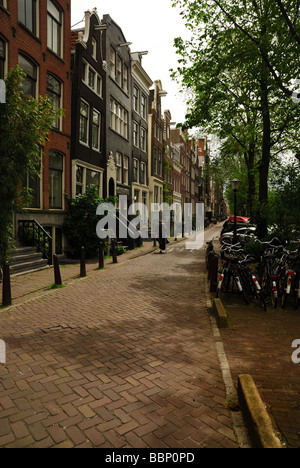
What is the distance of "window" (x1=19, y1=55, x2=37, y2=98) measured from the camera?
41.1 feet

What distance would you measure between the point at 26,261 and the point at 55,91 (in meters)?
8.25

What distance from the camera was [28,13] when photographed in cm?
1296

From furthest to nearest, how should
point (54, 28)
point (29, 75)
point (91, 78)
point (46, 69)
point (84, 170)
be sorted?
1. point (91, 78)
2. point (84, 170)
3. point (54, 28)
4. point (46, 69)
5. point (29, 75)

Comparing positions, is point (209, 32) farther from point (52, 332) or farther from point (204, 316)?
point (52, 332)

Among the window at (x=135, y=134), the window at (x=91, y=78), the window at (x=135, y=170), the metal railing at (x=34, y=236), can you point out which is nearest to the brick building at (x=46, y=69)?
the metal railing at (x=34, y=236)

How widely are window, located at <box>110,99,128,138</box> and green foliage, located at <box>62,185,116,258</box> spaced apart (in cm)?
820

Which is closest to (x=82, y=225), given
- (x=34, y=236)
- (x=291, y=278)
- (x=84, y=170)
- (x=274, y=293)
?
(x=34, y=236)

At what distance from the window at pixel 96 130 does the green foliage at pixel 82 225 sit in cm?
480

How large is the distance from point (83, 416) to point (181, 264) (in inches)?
439

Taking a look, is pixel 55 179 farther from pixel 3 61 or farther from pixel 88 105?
pixel 88 105

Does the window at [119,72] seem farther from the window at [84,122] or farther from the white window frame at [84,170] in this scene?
the white window frame at [84,170]

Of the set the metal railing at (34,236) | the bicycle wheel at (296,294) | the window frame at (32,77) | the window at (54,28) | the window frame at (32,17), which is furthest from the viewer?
the window at (54,28)

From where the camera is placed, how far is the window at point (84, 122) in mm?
16906
